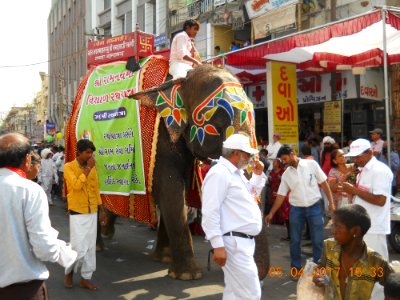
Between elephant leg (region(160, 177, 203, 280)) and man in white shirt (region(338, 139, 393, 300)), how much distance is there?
2138 mm

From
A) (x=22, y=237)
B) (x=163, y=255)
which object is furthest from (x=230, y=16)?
(x=22, y=237)

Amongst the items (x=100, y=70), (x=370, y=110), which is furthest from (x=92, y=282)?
(x=370, y=110)

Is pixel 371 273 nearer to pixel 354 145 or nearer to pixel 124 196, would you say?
pixel 354 145

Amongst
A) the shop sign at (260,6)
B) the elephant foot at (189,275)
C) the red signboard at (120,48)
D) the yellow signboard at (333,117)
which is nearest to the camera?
the elephant foot at (189,275)

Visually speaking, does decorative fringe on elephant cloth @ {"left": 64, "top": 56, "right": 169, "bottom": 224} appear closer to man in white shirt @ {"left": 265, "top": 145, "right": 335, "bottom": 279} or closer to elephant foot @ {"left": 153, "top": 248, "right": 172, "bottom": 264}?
elephant foot @ {"left": 153, "top": 248, "right": 172, "bottom": 264}

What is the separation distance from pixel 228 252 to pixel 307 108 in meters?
10.9

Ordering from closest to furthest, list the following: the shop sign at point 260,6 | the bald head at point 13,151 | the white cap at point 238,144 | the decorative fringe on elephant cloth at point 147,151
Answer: the bald head at point 13,151 < the white cap at point 238,144 < the decorative fringe on elephant cloth at point 147,151 < the shop sign at point 260,6

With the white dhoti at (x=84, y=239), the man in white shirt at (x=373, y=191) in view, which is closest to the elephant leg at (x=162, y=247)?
the white dhoti at (x=84, y=239)

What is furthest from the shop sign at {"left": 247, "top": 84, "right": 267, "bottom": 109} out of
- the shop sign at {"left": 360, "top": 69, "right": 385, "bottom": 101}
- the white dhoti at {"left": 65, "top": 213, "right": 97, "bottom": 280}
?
the white dhoti at {"left": 65, "top": 213, "right": 97, "bottom": 280}

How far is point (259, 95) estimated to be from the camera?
13.9m

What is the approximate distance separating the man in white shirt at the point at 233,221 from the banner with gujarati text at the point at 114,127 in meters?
2.73

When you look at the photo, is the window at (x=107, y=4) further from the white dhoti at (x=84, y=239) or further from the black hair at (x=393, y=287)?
the black hair at (x=393, y=287)

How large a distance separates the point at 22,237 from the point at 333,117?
943 centimetres

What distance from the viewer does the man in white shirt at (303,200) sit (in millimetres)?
5977
